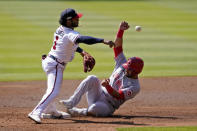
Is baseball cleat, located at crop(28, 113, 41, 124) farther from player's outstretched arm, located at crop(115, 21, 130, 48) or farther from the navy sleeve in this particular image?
player's outstretched arm, located at crop(115, 21, 130, 48)

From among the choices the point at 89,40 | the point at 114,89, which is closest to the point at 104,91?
the point at 114,89

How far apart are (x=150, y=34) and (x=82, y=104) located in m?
8.27

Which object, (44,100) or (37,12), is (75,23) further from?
(37,12)

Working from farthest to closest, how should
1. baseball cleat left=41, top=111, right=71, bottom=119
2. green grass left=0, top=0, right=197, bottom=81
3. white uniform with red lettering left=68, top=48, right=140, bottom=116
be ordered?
1. green grass left=0, top=0, right=197, bottom=81
2. baseball cleat left=41, top=111, right=71, bottom=119
3. white uniform with red lettering left=68, top=48, right=140, bottom=116

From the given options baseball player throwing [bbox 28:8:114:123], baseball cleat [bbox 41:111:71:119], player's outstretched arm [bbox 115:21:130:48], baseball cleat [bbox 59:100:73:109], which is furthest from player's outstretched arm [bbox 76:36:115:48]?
baseball cleat [bbox 41:111:71:119]

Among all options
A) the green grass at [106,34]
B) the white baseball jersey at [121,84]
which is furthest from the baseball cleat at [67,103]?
the green grass at [106,34]

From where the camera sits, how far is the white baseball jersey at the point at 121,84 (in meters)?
8.49

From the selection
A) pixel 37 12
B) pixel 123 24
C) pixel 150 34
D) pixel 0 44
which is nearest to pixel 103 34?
pixel 150 34

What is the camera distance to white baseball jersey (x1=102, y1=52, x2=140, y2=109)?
27.9ft

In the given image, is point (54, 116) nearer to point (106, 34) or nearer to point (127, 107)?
point (127, 107)

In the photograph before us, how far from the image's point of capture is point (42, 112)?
8805 millimetres

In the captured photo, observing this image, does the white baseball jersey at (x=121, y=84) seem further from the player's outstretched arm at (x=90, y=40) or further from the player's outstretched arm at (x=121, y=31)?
the player's outstretched arm at (x=90, y=40)

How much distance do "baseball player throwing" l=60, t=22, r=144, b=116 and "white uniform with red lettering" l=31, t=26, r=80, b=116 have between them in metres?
0.38

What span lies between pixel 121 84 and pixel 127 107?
1.23 meters
